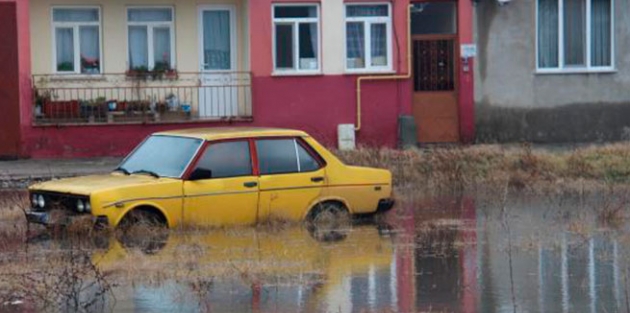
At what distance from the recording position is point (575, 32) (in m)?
28.3

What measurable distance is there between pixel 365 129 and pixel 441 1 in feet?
11.4

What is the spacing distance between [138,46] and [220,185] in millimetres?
14050

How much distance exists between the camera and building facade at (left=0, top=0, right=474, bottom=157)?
2667 centimetres

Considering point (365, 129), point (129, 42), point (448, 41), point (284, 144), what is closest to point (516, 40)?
point (448, 41)

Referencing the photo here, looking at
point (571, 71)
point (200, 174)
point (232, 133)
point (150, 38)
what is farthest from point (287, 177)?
point (571, 71)

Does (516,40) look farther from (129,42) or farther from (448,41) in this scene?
(129,42)

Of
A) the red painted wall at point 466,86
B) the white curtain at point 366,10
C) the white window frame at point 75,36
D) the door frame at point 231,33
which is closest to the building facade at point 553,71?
the red painted wall at point 466,86

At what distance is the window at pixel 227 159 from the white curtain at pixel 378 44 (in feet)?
44.1

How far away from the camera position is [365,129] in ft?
89.2

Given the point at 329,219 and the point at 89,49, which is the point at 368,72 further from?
the point at 329,219

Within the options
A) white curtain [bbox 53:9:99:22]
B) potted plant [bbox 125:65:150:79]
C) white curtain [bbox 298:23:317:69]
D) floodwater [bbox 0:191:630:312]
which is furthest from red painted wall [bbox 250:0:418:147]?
floodwater [bbox 0:191:630:312]

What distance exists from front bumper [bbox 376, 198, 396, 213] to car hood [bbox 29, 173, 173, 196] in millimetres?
2876

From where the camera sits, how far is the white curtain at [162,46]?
27422 millimetres

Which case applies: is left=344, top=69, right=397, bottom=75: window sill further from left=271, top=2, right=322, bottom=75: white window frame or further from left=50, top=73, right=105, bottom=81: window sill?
left=50, top=73, right=105, bottom=81: window sill
